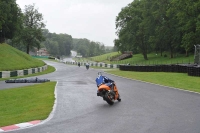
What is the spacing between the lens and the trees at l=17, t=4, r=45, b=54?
80188 mm

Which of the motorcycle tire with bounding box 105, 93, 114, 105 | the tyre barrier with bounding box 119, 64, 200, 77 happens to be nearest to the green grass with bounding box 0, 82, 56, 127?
the motorcycle tire with bounding box 105, 93, 114, 105

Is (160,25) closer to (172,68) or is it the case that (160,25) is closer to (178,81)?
(172,68)

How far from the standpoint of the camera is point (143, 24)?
218 feet

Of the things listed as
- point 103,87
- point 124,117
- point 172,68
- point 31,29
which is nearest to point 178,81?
point 172,68

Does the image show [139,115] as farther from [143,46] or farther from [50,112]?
[143,46]

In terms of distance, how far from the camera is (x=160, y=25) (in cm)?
6481

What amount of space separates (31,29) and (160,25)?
3883 cm

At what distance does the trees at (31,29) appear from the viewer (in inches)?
3157

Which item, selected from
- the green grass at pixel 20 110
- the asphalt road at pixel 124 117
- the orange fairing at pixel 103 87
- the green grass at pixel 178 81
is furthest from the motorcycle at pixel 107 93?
the green grass at pixel 178 81

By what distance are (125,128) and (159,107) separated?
12.8 ft

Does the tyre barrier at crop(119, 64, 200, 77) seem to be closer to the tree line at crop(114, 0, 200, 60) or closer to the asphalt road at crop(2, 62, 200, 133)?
the asphalt road at crop(2, 62, 200, 133)

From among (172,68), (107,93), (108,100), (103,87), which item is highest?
(172,68)

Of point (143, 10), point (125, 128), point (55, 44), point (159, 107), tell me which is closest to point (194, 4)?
point (143, 10)

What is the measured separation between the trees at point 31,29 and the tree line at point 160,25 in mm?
23960
